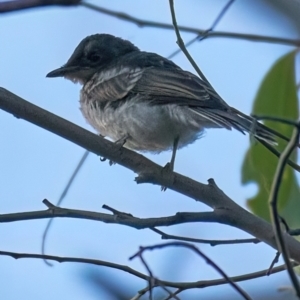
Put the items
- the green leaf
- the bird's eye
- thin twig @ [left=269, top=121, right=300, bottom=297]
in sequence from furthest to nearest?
the bird's eye, the green leaf, thin twig @ [left=269, top=121, right=300, bottom=297]

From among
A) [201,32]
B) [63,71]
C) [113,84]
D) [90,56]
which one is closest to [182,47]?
[201,32]

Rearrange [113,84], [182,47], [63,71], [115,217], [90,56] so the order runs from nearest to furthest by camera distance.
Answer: [115,217], [182,47], [113,84], [63,71], [90,56]

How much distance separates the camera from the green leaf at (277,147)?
322 cm

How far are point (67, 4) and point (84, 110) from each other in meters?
3.58

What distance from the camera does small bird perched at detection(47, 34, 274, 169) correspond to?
383 cm

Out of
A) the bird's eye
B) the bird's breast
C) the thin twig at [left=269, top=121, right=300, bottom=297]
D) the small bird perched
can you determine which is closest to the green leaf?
the small bird perched

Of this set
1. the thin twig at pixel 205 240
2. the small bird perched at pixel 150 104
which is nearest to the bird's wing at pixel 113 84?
the small bird perched at pixel 150 104

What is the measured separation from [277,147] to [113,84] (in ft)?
5.39

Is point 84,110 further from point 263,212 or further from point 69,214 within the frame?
point 69,214

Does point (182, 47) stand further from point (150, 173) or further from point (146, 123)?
point (146, 123)

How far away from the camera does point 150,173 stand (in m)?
3.03

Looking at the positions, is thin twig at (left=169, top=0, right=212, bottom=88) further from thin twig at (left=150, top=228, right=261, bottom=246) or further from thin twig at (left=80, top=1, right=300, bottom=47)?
thin twig at (left=150, top=228, right=261, bottom=246)

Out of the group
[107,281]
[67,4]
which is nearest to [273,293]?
[107,281]

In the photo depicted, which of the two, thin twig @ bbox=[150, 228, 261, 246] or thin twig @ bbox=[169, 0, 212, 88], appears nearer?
thin twig @ bbox=[150, 228, 261, 246]
